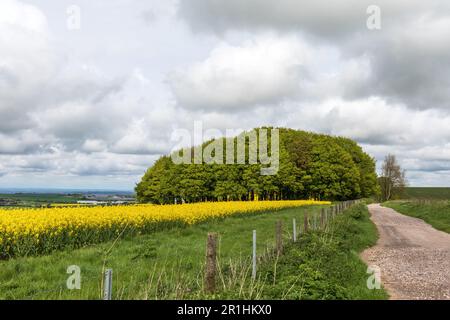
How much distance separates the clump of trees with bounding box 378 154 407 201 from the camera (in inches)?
4402

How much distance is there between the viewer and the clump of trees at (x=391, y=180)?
367ft

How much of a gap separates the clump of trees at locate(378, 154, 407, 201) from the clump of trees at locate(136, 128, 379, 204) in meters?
27.7

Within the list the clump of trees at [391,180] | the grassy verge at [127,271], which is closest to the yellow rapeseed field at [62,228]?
the grassy verge at [127,271]

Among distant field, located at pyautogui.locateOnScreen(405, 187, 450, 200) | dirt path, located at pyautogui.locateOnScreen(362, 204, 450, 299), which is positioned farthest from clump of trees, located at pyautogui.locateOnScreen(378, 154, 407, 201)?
dirt path, located at pyautogui.locateOnScreen(362, 204, 450, 299)

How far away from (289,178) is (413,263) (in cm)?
5995

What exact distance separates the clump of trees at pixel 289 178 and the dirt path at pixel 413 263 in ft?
172

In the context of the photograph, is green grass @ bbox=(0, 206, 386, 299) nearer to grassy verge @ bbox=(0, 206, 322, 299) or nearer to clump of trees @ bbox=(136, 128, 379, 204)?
grassy verge @ bbox=(0, 206, 322, 299)

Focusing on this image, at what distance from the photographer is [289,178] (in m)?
73.6

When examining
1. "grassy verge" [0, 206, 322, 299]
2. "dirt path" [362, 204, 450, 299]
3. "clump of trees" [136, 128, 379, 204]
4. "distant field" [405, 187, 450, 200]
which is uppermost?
"clump of trees" [136, 128, 379, 204]

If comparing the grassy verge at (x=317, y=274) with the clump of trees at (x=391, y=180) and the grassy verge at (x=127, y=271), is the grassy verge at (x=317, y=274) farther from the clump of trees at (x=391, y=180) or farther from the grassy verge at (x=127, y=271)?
the clump of trees at (x=391, y=180)

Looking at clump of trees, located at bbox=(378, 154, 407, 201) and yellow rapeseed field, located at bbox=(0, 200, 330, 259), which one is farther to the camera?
clump of trees, located at bbox=(378, 154, 407, 201)

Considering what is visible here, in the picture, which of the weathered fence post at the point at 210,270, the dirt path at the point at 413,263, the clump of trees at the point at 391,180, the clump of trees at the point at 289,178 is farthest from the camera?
the clump of trees at the point at 391,180

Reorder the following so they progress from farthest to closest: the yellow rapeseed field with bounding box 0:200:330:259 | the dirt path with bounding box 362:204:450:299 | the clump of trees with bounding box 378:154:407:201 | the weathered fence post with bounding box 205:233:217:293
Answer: the clump of trees with bounding box 378:154:407:201
the yellow rapeseed field with bounding box 0:200:330:259
the dirt path with bounding box 362:204:450:299
the weathered fence post with bounding box 205:233:217:293

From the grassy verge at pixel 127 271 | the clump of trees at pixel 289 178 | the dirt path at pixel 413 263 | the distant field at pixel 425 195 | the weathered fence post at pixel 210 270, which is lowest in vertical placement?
the distant field at pixel 425 195
